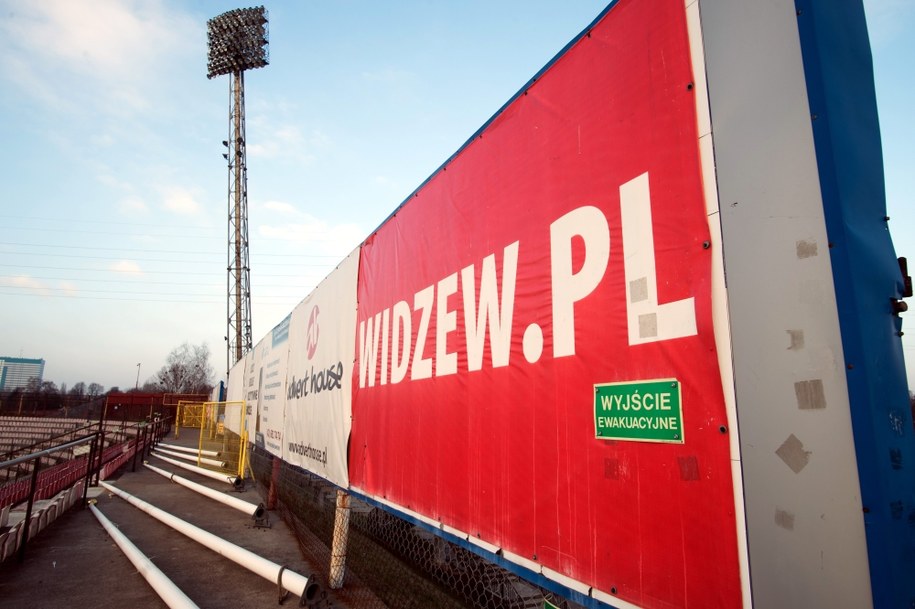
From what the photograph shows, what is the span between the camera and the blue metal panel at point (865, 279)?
118 cm

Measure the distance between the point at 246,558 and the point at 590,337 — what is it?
468cm

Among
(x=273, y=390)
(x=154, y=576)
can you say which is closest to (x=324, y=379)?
(x=154, y=576)

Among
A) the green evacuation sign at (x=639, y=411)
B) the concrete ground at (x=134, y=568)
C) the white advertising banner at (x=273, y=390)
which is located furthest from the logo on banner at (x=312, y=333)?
the green evacuation sign at (x=639, y=411)

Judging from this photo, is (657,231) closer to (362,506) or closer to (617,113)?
(617,113)

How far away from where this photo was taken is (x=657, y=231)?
64.8 inches

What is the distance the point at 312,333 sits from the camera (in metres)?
6.22

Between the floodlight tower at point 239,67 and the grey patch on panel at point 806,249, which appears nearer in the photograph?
the grey patch on panel at point 806,249

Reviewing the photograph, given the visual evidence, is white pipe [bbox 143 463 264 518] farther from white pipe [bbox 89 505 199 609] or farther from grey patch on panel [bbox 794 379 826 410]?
grey patch on panel [bbox 794 379 826 410]

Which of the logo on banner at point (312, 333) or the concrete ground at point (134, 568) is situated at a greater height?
the logo on banner at point (312, 333)

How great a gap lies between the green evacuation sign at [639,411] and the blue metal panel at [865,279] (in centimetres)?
44

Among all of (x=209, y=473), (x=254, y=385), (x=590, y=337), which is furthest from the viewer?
(x=254, y=385)

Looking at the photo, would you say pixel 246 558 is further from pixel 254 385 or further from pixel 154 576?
pixel 254 385

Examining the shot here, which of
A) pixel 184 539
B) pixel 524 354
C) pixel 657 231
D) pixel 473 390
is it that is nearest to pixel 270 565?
pixel 184 539

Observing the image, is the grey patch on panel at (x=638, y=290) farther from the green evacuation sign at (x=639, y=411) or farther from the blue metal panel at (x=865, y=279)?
the blue metal panel at (x=865, y=279)
